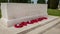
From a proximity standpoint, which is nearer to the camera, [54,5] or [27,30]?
[27,30]

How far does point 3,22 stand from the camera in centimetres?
464

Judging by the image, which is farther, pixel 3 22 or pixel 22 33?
pixel 3 22

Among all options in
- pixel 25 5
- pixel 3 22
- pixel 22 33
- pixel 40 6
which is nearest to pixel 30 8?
pixel 25 5

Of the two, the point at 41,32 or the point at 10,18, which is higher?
the point at 10,18

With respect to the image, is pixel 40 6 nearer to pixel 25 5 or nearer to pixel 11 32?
pixel 25 5

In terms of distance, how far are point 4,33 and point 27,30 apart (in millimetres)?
778

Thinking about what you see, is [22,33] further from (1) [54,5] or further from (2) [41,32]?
(1) [54,5]

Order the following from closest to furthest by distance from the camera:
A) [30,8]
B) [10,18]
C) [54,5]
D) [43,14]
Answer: [10,18] < [30,8] < [43,14] < [54,5]

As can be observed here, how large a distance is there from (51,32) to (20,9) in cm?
162

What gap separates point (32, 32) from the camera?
4.00 meters

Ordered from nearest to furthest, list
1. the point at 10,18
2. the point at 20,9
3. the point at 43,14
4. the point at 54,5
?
1. the point at 10,18
2. the point at 20,9
3. the point at 43,14
4. the point at 54,5

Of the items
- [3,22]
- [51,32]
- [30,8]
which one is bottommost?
[51,32]

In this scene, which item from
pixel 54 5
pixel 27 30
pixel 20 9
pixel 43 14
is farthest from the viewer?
pixel 54 5

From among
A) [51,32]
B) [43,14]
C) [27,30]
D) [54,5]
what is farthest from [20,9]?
[54,5]
